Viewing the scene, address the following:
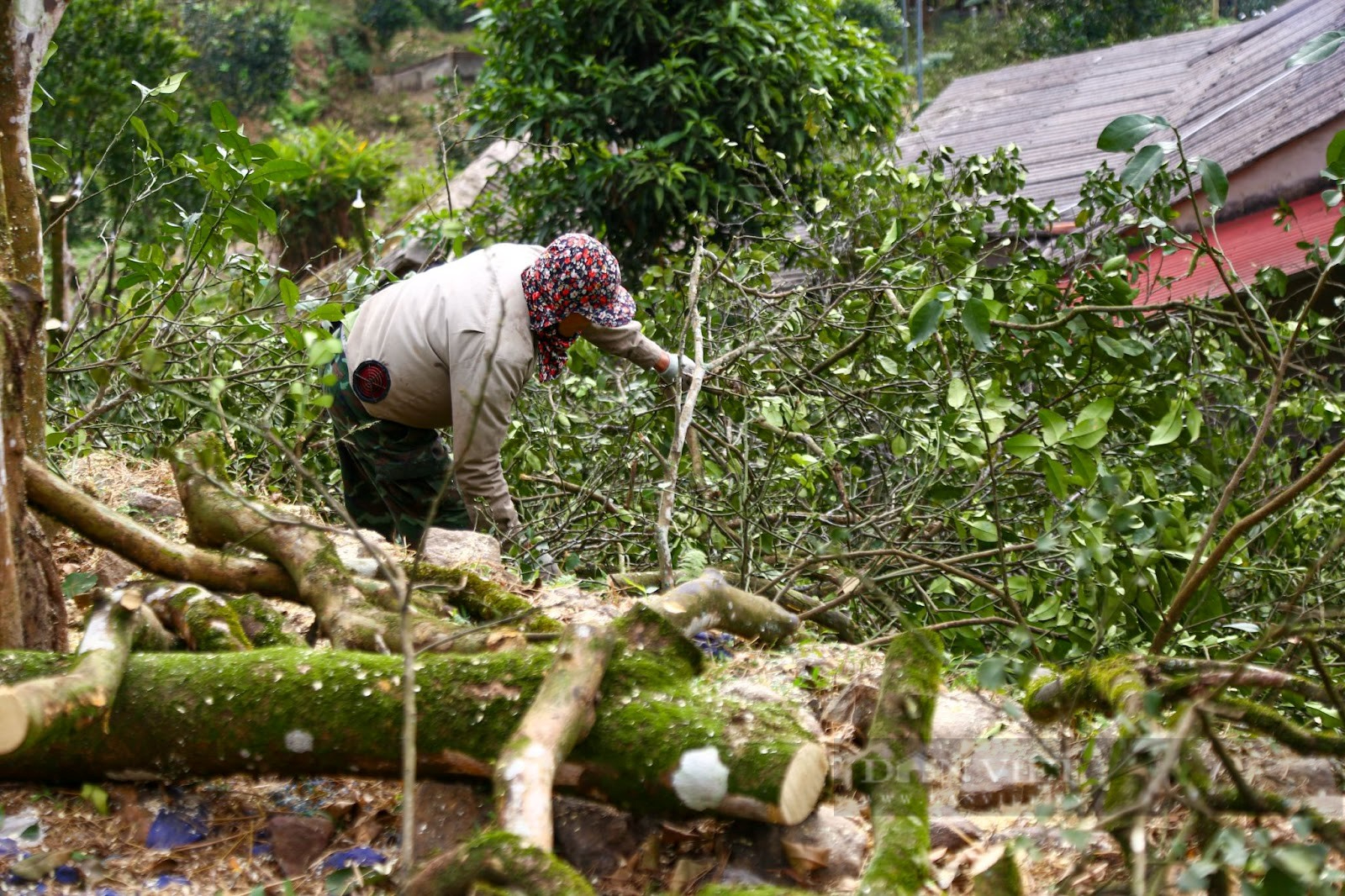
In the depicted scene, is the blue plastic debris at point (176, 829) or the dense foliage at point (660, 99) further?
the dense foliage at point (660, 99)

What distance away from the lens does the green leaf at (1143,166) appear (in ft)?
7.95

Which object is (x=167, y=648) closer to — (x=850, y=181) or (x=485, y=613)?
(x=485, y=613)

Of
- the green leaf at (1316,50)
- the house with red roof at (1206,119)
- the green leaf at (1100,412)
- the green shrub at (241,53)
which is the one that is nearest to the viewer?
the green leaf at (1316,50)

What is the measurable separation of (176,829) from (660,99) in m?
6.65

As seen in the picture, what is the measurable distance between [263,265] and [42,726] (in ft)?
10.4

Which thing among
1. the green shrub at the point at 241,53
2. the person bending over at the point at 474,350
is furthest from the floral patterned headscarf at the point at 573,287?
the green shrub at the point at 241,53

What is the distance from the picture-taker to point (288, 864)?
2.26 metres

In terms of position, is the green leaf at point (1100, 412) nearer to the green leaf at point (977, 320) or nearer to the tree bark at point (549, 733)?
the green leaf at point (977, 320)

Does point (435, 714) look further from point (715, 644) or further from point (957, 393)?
point (957, 393)

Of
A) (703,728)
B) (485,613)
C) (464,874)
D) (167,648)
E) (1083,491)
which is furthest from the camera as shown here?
(1083,491)

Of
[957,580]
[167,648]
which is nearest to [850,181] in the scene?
[957,580]

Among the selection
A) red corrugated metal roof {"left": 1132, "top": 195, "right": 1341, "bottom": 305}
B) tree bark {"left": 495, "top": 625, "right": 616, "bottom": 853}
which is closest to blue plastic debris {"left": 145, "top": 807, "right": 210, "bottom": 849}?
tree bark {"left": 495, "top": 625, "right": 616, "bottom": 853}

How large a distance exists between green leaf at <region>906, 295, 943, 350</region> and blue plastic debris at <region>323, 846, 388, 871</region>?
4.92 ft

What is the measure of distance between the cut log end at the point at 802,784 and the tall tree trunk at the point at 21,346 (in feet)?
5.47
